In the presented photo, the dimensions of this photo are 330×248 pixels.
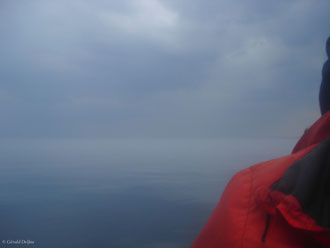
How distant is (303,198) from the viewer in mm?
861

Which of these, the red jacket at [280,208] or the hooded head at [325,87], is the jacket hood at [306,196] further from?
the hooded head at [325,87]

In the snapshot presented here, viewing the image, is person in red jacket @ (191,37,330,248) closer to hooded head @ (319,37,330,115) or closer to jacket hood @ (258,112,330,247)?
jacket hood @ (258,112,330,247)

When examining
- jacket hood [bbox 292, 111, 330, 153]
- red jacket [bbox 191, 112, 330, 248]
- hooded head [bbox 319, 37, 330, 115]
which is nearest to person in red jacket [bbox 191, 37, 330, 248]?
red jacket [bbox 191, 112, 330, 248]

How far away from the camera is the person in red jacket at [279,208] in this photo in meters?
0.85

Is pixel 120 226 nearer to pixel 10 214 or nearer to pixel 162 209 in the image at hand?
pixel 162 209

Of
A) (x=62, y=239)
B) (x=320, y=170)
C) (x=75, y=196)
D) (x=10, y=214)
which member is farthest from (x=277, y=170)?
(x=75, y=196)

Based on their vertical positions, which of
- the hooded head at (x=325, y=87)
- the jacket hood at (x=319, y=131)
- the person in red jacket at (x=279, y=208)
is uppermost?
the hooded head at (x=325, y=87)

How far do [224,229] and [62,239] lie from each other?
3.23 meters

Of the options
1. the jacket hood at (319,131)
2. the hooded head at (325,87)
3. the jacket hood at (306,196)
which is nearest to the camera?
the jacket hood at (306,196)

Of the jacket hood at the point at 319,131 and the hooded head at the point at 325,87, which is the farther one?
the hooded head at the point at 325,87

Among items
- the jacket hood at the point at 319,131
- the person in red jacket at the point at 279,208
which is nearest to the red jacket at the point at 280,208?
the person in red jacket at the point at 279,208

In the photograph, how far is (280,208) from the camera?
0.86m

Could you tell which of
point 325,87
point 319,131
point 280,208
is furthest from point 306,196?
point 325,87

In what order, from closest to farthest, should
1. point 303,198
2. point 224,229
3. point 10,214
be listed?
point 303,198, point 224,229, point 10,214
